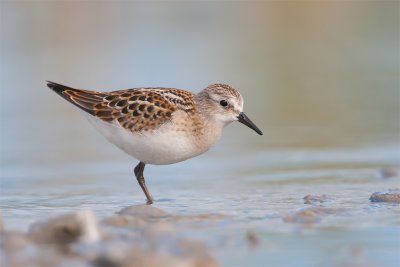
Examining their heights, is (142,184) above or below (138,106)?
below

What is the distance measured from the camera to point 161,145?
28.8 feet

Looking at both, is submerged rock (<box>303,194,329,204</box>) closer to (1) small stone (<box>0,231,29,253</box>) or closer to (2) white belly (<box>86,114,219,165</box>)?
(2) white belly (<box>86,114,219,165</box>)

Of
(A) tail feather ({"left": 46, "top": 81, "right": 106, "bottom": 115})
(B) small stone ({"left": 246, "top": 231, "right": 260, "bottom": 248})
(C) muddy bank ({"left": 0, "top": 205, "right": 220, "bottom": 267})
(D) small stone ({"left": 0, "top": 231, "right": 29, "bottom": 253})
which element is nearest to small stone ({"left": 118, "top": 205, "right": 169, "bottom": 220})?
(C) muddy bank ({"left": 0, "top": 205, "right": 220, "bottom": 267})

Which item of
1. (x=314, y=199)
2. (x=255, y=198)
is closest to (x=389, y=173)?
(x=314, y=199)

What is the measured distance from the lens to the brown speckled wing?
8.92m

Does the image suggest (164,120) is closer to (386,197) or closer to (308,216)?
(308,216)

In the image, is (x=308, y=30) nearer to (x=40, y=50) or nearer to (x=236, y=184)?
(x=40, y=50)

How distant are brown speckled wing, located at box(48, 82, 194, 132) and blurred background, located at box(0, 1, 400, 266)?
0.86 metres

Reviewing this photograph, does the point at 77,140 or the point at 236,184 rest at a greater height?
the point at 77,140

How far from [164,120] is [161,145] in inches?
10.6

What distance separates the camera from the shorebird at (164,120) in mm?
8836

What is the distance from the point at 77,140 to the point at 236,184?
4.27 metres

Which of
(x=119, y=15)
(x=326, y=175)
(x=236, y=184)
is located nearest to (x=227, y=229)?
(x=236, y=184)

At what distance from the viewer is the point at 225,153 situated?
11977 millimetres
